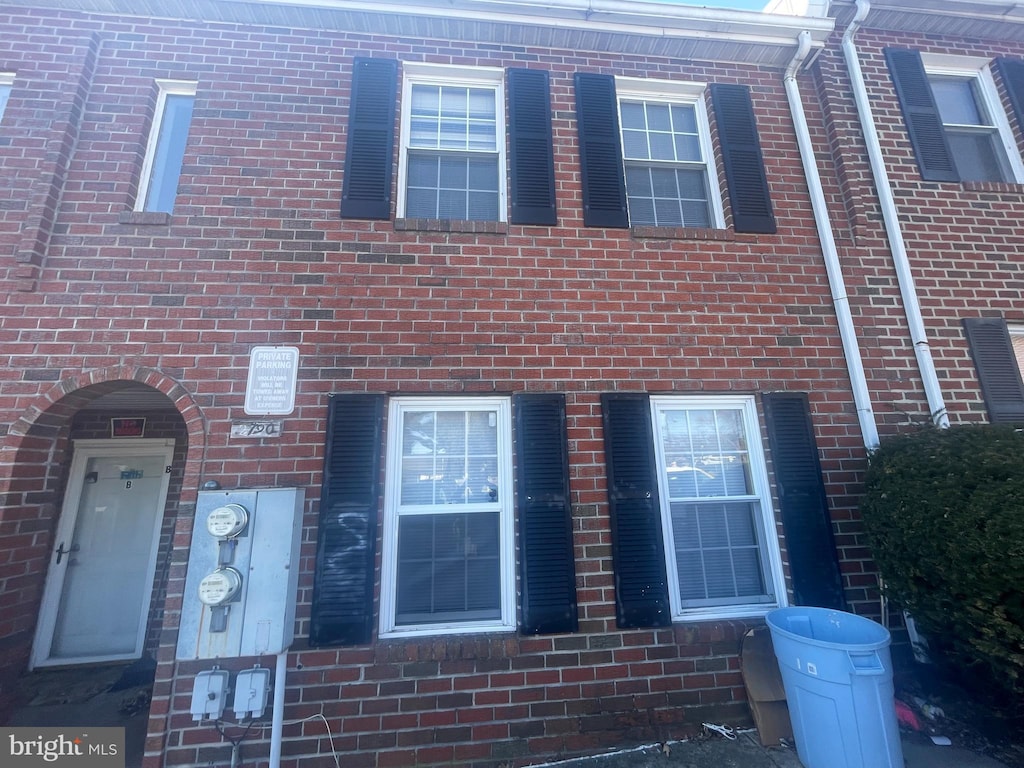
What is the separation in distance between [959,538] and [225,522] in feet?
14.4

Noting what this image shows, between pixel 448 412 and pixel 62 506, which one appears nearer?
pixel 448 412

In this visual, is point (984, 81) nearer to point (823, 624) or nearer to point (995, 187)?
point (995, 187)

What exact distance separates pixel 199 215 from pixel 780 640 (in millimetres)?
5295

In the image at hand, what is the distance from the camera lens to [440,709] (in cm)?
310

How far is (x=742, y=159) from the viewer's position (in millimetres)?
4453

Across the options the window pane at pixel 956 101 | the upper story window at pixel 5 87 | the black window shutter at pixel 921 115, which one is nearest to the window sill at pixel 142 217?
the upper story window at pixel 5 87

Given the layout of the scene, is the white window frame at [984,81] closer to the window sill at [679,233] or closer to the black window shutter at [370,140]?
the window sill at [679,233]

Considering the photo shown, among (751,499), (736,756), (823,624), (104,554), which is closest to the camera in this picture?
(736,756)

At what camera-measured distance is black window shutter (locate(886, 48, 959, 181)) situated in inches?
181

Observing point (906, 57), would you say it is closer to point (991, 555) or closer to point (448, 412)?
point (991, 555)

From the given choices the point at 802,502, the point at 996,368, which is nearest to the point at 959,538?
the point at 802,502

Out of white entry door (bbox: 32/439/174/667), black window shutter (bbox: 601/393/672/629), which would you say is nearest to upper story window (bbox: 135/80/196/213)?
white entry door (bbox: 32/439/174/667)

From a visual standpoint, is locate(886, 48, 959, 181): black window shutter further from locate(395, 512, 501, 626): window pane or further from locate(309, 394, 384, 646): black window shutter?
locate(309, 394, 384, 646): black window shutter

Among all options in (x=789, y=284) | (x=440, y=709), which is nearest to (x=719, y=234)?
(x=789, y=284)
